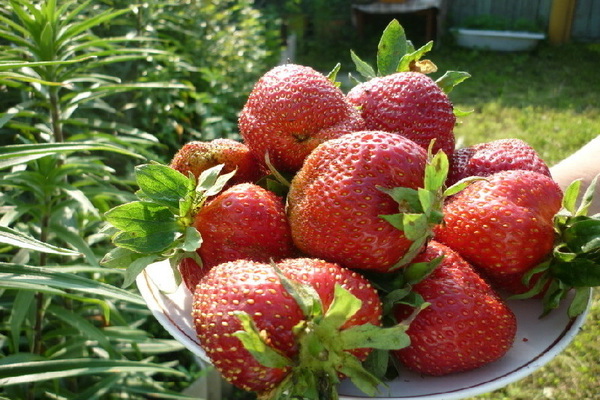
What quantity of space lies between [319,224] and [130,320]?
134 cm

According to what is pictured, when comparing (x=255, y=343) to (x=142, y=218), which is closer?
(x=255, y=343)

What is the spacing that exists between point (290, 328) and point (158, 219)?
0.31 metres

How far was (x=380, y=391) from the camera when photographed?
3.05 feet

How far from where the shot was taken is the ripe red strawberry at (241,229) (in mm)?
1035

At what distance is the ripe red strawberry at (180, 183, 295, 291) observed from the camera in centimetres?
104

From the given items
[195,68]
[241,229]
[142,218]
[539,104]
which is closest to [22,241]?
[142,218]

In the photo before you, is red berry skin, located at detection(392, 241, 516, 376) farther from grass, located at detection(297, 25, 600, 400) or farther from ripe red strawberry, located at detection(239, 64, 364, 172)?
grass, located at detection(297, 25, 600, 400)

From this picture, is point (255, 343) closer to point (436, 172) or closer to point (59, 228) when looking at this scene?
point (436, 172)

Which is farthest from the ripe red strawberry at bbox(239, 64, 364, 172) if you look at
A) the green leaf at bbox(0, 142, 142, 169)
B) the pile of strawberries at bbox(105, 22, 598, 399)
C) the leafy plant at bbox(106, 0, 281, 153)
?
the leafy plant at bbox(106, 0, 281, 153)

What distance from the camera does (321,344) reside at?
836 mm

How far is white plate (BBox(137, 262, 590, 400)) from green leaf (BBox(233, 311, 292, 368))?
0.16 metres

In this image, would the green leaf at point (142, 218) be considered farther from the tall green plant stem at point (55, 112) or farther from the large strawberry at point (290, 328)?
the tall green plant stem at point (55, 112)

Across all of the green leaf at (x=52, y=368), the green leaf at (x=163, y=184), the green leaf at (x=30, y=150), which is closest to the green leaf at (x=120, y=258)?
the green leaf at (x=163, y=184)

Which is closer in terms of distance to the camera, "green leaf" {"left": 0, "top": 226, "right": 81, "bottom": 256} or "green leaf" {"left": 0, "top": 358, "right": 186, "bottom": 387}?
"green leaf" {"left": 0, "top": 226, "right": 81, "bottom": 256}
